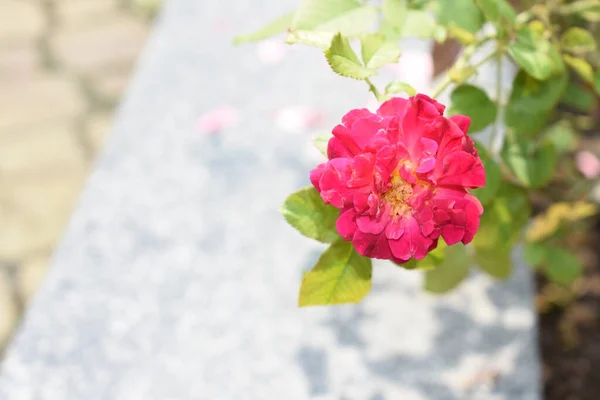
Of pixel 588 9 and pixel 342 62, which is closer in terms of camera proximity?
→ pixel 342 62

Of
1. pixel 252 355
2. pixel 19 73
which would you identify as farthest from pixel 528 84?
pixel 19 73

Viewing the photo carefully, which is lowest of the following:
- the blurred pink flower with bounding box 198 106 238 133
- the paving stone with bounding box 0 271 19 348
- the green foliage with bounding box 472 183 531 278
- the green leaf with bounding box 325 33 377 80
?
the paving stone with bounding box 0 271 19 348

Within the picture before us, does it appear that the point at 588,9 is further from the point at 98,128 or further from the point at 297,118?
the point at 98,128

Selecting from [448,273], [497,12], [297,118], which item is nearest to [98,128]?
[297,118]

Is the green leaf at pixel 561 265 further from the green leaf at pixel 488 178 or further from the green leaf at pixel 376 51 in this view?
the green leaf at pixel 376 51

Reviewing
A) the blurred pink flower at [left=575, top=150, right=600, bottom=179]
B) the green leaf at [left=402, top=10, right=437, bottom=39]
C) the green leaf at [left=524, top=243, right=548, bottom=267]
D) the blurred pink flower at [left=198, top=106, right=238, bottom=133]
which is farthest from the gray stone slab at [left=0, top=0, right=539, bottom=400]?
the green leaf at [left=402, top=10, right=437, bottom=39]

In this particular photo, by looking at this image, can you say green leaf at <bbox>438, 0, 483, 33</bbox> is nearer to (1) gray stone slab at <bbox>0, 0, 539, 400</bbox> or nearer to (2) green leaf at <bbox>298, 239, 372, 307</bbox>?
(2) green leaf at <bbox>298, 239, 372, 307</bbox>

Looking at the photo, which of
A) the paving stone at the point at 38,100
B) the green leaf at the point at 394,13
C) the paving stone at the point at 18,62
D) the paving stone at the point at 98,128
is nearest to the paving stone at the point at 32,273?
the paving stone at the point at 98,128
